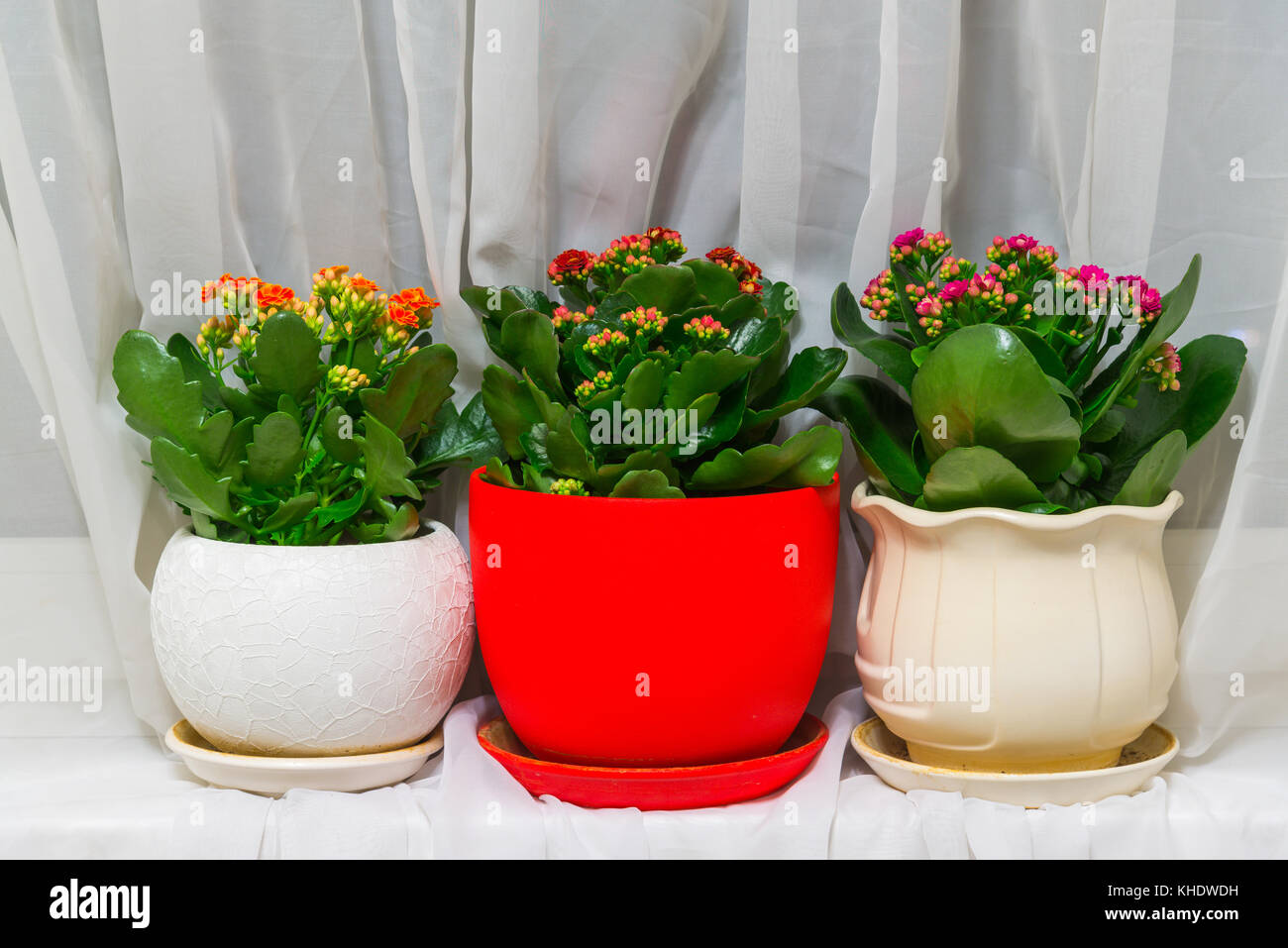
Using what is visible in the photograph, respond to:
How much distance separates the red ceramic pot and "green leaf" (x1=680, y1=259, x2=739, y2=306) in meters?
0.17

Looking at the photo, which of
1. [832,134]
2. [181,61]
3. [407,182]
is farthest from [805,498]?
[181,61]

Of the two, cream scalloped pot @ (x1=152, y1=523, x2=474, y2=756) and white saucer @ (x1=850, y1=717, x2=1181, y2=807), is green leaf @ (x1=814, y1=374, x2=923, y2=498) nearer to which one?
white saucer @ (x1=850, y1=717, x2=1181, y2=807)

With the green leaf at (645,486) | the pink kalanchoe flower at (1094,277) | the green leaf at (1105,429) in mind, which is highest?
the pink kalanchoe flower at (1094,277)

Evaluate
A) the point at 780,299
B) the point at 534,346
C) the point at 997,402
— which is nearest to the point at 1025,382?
the point at 997,402

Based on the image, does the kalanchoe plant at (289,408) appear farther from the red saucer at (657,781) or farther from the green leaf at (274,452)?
the red saucer at (657,781)

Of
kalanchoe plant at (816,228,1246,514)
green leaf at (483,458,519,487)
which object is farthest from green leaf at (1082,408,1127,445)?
green leaf at (483,458,519,487)

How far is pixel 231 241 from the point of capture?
2.86 feet

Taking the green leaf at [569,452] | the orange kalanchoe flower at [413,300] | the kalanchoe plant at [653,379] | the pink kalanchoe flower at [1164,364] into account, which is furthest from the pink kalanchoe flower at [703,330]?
the pink kalanchoe flower at [1164,364]

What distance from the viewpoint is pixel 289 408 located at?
78 cm

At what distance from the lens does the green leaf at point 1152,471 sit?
74 cm

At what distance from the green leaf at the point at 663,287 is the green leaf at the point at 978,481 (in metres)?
0.22

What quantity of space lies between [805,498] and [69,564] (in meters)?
0.62

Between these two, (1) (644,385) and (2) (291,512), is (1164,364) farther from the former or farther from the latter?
(2) (291,512)

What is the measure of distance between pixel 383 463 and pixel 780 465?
0.95 ft
